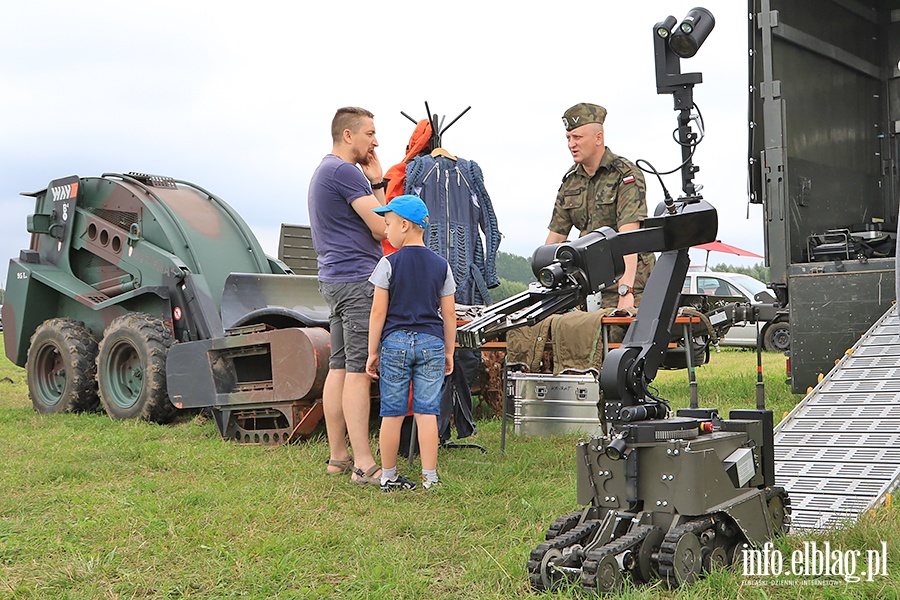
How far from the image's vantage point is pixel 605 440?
2.99 meters

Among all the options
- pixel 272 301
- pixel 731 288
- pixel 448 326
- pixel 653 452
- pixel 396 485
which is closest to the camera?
pixel 653 452

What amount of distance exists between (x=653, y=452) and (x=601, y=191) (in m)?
3.45

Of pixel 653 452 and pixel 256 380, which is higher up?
pixel 653 452

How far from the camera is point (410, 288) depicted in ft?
15.1

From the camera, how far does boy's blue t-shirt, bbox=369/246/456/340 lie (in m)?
4.60

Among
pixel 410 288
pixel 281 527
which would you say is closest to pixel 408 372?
pixel 410 288

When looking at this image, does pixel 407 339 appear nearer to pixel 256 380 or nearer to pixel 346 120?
pixel 346 120

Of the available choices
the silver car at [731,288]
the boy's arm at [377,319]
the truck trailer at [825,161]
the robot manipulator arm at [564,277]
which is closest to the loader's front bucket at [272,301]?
the boy's arm at [377,319]

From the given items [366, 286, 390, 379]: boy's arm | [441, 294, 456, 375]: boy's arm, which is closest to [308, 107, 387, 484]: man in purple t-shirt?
[366, 286, 390, 379]: boy's arm

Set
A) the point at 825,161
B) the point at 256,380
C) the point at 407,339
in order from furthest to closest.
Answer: the point at 825,161
the point at 256,380
the point at 407,339

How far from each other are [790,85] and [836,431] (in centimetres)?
386

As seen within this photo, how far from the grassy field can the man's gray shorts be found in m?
0.64

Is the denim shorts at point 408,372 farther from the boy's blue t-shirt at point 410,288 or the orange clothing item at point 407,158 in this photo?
the orange clothing item at point 407,158

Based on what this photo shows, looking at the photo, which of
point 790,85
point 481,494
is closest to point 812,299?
point 790,85
